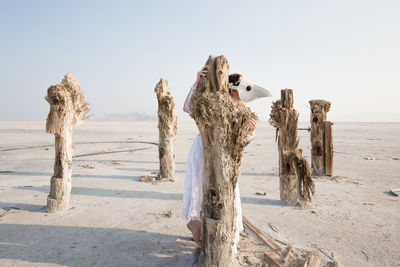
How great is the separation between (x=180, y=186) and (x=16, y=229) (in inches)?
150

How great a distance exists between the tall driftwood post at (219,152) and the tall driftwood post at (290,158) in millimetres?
2863

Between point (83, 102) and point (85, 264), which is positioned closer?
point (85, 264)

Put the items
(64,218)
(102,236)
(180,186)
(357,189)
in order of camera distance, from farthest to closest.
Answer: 1. (180,186)
2. (357,189)
3. (64,218)
4. (102,236)

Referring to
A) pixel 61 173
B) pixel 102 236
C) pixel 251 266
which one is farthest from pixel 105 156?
pixel 251 266

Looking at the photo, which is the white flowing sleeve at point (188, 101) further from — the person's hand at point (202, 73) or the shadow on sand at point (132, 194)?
the shadow on sand at point (132, 194)

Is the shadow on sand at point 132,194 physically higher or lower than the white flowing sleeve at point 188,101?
lower

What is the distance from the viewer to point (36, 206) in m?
5.27

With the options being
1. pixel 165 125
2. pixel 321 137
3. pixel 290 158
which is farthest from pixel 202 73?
pixel 321 137

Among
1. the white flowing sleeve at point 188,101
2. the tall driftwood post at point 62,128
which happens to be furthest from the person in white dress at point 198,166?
the tall driftwood post at point 62,128

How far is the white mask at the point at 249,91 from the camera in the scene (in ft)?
10.1

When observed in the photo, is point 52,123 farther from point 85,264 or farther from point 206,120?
point 206,120

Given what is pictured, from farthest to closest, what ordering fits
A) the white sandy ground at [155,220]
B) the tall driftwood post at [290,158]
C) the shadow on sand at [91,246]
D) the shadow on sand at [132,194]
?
the shadow on sand at [132,194], the tall driftwood post at [290,158], the white sandy ground at [155,220], the shadow on sand at [91,246]

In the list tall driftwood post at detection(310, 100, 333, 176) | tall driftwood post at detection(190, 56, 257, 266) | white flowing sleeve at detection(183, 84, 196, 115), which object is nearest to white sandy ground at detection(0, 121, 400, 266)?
tall driftwood post at detection(310, 100, 333, 176)

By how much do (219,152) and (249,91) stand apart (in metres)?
0.98
